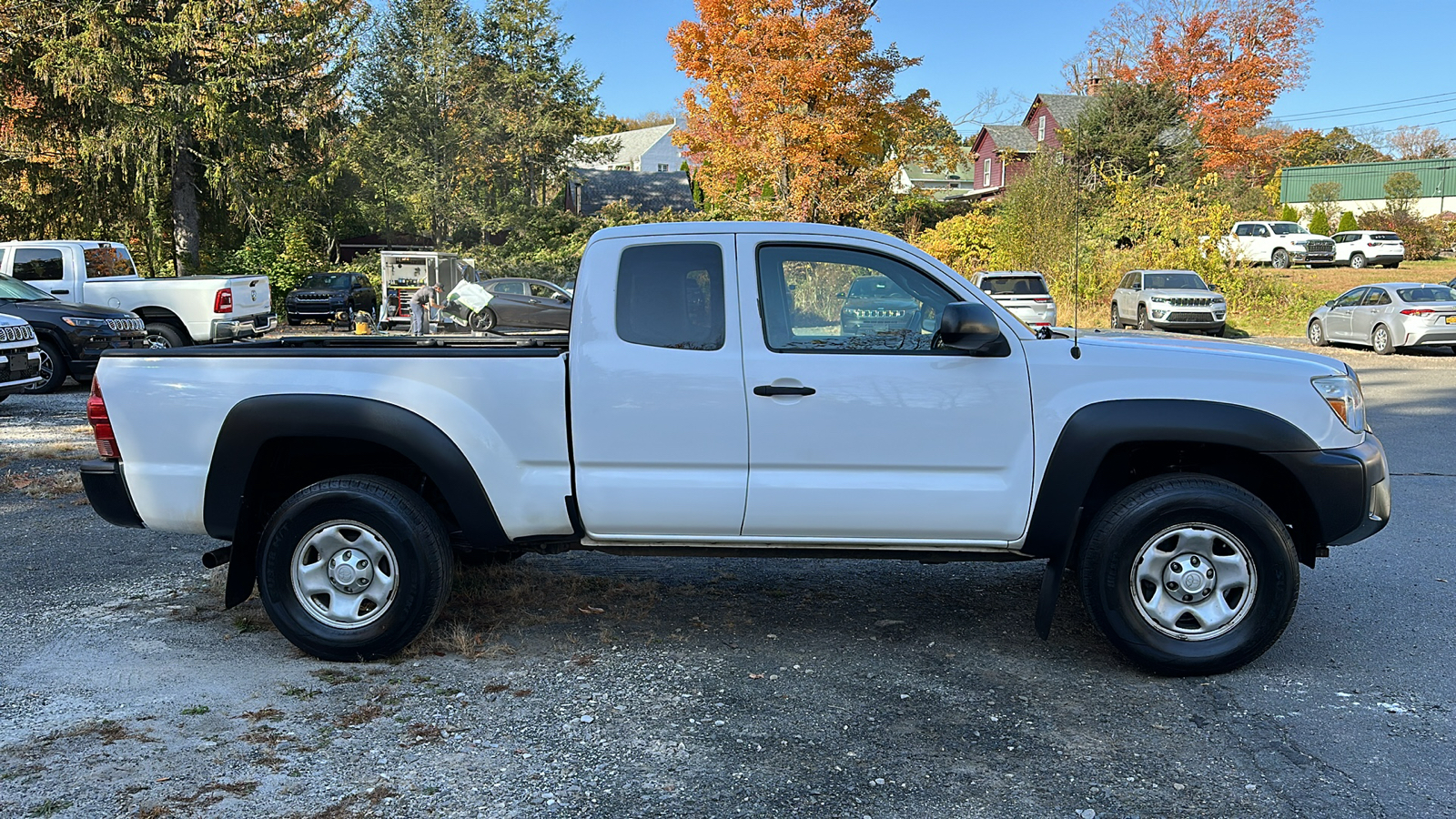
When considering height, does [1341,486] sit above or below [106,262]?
below

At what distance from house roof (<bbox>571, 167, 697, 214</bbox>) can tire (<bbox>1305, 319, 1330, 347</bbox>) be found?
3527cm

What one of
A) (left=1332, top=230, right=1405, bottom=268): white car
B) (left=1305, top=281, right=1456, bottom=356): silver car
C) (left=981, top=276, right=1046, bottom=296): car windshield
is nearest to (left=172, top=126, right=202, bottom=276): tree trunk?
(left=981, top=276, right=1046, bottom=296): car windshield

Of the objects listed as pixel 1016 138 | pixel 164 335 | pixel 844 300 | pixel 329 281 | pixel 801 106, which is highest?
pixel 1016 138

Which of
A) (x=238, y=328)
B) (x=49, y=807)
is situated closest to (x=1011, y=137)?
(x=238, y=328)

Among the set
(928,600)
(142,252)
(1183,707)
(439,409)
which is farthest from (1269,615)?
(142,252)

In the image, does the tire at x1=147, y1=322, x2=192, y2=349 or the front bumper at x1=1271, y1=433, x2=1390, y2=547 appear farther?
the tire at x1=147, y1=322, x2=192, y2=349

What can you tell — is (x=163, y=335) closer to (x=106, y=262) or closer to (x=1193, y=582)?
(x=106, y=262)

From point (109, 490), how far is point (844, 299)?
337 centimetres

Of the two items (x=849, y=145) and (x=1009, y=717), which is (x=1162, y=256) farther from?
(x=1009, y=717)

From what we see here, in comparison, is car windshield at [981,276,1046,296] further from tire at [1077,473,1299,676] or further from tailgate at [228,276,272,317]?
tire at [1077,473,1299,676]

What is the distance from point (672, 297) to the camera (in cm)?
473

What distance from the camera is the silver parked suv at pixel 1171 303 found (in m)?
24.5

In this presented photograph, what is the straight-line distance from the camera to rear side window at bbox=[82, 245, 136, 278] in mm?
17438

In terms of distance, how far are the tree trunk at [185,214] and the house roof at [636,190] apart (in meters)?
23.5
